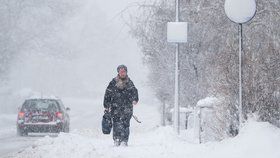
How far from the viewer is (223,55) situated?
51.1 feet

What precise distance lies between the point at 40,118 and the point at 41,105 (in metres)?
0.92

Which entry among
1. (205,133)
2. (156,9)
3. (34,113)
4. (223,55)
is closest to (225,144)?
(223,55)

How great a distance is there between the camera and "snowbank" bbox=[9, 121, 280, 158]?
492 inches

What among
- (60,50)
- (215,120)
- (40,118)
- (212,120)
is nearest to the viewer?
(215,120)

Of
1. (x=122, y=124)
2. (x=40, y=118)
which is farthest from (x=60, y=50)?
(x=122, y=124)

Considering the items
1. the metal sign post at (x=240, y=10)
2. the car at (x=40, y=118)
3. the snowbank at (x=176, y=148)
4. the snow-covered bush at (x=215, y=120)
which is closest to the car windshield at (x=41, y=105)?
the car at (x=40, y=118)

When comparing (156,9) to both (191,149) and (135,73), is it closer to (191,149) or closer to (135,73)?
(191,149)

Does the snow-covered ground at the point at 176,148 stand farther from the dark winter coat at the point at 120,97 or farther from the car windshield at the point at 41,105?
the car windshield at the point at 41,105

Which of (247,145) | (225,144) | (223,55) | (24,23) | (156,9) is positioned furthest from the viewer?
(24,23)

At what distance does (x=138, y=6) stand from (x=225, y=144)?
27.7ft

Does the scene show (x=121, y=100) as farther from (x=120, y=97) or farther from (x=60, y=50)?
(x=60, y=50)

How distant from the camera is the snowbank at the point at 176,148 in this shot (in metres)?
12.5

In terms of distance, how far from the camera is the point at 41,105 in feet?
85.7

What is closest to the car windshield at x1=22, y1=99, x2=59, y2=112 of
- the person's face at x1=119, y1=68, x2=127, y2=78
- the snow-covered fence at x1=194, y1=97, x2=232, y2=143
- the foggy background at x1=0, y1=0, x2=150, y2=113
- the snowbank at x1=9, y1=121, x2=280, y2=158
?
the foggy background at x1=0, y1=0, x2=150, y2=113
